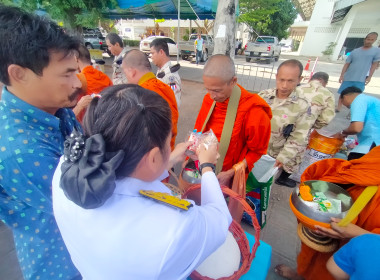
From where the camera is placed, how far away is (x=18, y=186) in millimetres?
846

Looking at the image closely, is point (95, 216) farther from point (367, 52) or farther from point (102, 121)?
point (367, 52)

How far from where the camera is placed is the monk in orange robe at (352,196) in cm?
127

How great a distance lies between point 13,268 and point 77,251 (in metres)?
1.98

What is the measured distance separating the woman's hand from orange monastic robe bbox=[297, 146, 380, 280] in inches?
39.7

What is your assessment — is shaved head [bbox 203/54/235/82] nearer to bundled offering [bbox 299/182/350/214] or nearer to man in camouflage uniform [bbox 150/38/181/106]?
bundled offering [bbox 299/182/350/214]

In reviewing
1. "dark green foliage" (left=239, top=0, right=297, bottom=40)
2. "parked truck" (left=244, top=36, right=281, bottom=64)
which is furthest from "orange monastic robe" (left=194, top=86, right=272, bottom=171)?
"dark green foliage" (left=239, top=0, right=297, bottom=40)

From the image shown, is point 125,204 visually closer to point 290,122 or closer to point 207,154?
point 207,154

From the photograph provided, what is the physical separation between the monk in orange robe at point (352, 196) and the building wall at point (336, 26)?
22.3 m

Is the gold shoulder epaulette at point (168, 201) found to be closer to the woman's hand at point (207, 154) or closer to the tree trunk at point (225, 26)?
the woman's hand at point (207, 154)

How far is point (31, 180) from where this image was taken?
85 cm

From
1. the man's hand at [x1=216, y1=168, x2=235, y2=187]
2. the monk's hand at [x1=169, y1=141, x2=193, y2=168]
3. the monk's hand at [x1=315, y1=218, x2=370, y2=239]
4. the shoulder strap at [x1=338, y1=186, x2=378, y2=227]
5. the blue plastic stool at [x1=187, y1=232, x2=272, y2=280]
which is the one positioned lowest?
the blue plastic stool at [x1=187, y1=232, x2=272, y2=280]

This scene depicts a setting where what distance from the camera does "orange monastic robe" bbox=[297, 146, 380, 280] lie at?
1.29 metres

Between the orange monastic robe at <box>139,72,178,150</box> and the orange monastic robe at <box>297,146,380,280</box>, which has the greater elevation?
the orange monastic robe at <box>139,72,178,150</box>

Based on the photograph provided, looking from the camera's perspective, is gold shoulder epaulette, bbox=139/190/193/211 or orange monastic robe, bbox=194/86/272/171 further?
orange monastic robe, bbox=194/86/272/171
